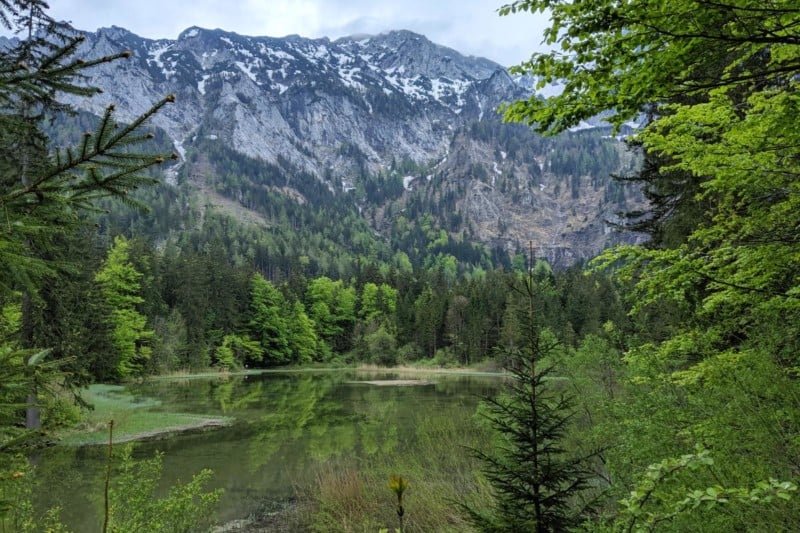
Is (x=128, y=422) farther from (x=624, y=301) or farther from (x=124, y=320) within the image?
(x=124, y=320)

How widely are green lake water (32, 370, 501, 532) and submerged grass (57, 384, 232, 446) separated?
719 millimetres

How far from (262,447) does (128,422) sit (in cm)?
819

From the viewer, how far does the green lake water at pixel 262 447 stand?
13.4m

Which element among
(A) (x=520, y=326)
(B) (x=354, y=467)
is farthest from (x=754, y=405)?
(B) (x=354, y=467)

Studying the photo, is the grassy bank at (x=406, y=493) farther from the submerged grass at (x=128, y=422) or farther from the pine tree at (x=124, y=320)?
the pine tree at (x=124, y=320)

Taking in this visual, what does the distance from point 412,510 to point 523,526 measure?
6874 millimetres

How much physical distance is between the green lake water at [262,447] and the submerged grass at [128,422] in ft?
2.36

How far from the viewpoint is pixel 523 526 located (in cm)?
468

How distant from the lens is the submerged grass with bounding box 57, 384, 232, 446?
1975cm

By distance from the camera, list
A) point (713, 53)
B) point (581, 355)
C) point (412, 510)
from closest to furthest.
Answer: point (713, 53) → point (412, 510) → point (581, 355)

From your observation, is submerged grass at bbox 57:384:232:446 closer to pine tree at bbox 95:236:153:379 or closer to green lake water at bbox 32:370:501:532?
green lake water at bbox 32:370:501:532

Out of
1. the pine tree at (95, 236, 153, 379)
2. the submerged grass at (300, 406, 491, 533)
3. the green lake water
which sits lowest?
the green lake water

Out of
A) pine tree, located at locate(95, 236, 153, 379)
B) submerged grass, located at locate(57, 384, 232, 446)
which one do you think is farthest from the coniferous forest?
pine tree, located at locate(95, 236, 153, 379)

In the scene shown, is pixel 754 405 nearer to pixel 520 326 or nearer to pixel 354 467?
pixel 520 326
